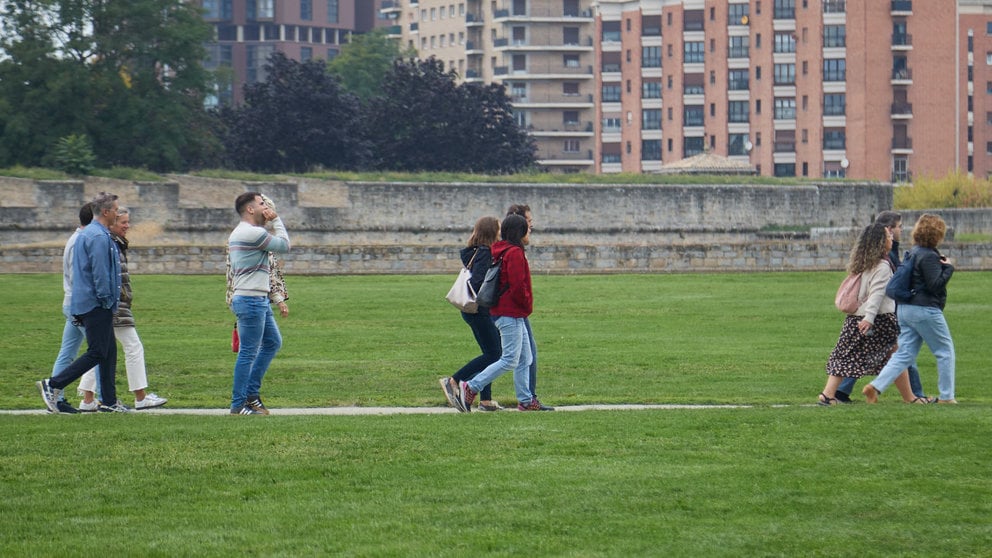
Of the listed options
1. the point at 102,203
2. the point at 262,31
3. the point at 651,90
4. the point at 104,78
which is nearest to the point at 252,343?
the point at 102,203

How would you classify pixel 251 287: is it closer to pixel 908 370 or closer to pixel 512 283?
pixel 512 283

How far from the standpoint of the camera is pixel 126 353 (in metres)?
14.0

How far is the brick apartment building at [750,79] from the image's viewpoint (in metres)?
105

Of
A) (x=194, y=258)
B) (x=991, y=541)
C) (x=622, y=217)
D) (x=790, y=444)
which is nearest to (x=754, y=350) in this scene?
(x=790, y=444)

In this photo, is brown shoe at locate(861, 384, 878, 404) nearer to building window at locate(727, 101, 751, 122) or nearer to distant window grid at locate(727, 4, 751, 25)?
building window at locate(727, 101, 751, 122)

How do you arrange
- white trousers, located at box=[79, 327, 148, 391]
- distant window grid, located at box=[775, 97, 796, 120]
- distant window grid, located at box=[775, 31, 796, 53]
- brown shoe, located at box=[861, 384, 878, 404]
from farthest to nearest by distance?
distant window grid, located at box=[775, 97, 796, 120]
distant window grid, located at box=[775, 31, 796, 53]
brown shoe, located at box=[861, 384, 878, 404]
white trousers, located at box=[79, 327, 148, 391]

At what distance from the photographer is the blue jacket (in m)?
12.8

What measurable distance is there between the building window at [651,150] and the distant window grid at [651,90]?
350cm

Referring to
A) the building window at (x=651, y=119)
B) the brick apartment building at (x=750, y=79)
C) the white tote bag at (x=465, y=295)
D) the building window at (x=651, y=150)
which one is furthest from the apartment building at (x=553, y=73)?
the white tote bag at (x=465, y=295)

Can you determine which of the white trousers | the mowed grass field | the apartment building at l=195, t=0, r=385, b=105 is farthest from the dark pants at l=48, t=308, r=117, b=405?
the apartment building at l=195, t=0, r=385, b=105

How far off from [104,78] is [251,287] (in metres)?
50.3

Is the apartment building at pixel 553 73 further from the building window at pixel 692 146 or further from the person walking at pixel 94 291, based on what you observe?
the person walking at pixel 94 291

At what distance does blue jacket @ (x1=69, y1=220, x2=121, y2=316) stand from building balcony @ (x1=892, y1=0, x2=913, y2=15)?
97740mm

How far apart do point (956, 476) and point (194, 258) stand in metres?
30.2
